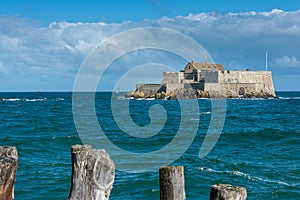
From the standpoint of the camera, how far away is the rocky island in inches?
3693

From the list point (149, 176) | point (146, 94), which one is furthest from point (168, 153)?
point (146, 94)

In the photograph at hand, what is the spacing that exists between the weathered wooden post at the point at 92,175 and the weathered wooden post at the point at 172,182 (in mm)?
1106

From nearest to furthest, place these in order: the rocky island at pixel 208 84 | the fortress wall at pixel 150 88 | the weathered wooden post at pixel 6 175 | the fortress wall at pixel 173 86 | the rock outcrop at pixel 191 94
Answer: the weathered wooden post at pixel 6 175 < the rock outcrop at pixel 191 94 < the rocky island at pixel 208 84 < the fortress wall at pixel 173 86 < the fortress wall at pixel 150 88

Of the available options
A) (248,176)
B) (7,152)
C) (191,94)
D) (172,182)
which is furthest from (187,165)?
(191,94)

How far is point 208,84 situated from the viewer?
93.7 m

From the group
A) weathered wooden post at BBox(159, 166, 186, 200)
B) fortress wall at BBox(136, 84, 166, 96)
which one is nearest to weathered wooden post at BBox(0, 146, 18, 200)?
weathered wooden post at BBox(159, 166, 186, 200)

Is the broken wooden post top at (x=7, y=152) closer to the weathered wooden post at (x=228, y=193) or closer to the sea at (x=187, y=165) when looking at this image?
the weathered wooden post at (x=228, y=193)

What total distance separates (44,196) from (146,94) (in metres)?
91.7

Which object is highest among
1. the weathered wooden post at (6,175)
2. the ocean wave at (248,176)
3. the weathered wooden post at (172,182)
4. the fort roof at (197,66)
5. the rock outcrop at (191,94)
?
the fort roof at (197,66)

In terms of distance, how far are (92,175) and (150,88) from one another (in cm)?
9741

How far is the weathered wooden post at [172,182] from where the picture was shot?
576 cm

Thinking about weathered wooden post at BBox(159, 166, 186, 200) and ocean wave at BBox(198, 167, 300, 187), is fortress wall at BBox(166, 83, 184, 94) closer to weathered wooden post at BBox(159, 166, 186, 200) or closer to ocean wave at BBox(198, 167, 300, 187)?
ocean wave at BBox(198, 167, 300, 187)

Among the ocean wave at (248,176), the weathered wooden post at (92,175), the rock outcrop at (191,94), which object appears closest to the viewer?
the weathered wooden post at (92,175)

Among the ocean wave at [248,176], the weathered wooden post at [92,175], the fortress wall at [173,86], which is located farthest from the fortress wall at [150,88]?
the weathered wooden post at [92,175]
